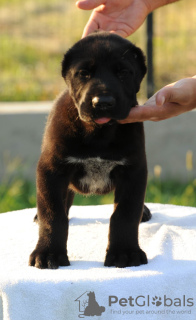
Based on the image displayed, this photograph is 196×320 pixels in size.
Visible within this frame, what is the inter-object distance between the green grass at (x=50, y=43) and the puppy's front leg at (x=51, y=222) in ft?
13.5

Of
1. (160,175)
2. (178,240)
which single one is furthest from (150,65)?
(178,240)

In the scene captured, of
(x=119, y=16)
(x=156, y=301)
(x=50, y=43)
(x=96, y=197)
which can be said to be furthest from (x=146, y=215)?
(x=50, y=43)

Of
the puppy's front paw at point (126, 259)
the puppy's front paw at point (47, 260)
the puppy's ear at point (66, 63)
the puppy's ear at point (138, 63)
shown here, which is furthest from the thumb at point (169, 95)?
the puppy's front paw at point (47, 260)

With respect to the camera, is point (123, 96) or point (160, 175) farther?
point (160, 175)

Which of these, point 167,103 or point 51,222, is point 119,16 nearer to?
point 167,103

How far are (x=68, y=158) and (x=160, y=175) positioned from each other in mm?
3588

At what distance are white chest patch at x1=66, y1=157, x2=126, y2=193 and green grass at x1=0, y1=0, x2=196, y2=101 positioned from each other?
3880mm

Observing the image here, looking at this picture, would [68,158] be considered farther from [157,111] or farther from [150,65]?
[150,65]

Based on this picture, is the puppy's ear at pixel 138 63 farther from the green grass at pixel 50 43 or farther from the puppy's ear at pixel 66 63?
the green grass at pixel 50 43

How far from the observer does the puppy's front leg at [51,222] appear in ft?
9.74

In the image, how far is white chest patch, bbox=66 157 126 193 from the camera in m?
3.03

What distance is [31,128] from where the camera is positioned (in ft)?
21.2

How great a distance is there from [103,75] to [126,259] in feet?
2.86

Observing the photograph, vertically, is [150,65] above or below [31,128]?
above
